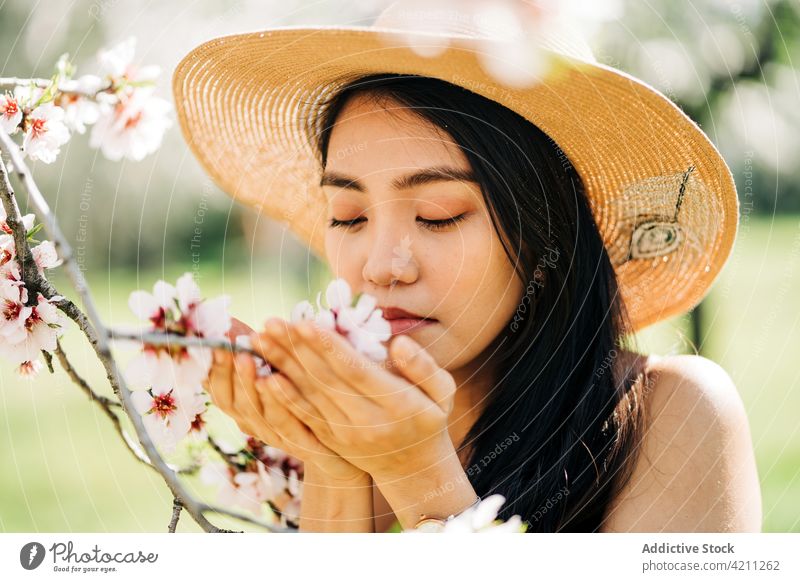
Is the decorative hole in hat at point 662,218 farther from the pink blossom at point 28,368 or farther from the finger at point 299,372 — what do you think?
the pink blossom at point 28,368

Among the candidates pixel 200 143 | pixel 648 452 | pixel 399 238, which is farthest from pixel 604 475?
pixel 200 143

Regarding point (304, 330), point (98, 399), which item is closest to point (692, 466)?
point (304, 330)

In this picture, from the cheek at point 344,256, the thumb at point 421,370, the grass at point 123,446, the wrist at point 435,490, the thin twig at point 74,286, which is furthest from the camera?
the grass at point 123,446

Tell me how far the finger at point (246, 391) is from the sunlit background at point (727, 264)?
237mm

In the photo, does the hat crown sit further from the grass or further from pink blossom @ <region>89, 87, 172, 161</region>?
the grass

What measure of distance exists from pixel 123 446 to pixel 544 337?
1.38m

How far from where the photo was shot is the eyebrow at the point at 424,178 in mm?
760

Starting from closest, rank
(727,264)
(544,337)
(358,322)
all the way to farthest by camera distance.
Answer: (358,322) → (544,337) → (727,264)

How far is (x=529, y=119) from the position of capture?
80 centimetres

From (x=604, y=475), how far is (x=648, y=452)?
0.05m

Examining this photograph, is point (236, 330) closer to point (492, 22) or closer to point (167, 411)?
point (167, 411)

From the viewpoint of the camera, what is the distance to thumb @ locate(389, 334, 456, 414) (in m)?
0.61

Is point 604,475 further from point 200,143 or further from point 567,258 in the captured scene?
point 200,143
